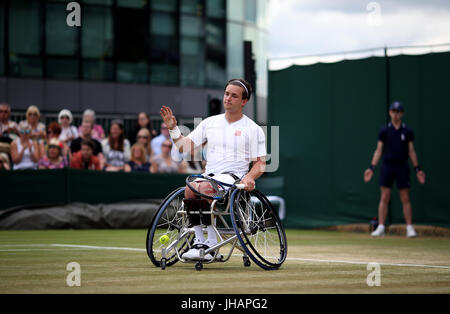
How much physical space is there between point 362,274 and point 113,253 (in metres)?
3.50

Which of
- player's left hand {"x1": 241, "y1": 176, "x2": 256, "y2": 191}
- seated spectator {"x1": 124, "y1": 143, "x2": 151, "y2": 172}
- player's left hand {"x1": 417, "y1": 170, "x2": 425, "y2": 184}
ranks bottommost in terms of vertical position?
player's left hand {"x1": 417, "y1": 170, "x2": 425, "y2": 184}

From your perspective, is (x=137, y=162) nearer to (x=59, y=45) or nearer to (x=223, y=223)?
(x=223, y=223)

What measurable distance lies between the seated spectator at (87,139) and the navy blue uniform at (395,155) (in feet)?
18.8

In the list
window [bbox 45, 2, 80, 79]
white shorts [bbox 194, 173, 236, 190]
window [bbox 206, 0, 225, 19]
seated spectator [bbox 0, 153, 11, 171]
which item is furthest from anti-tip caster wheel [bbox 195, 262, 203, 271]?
window [bbox 206, 0, 225, 19]

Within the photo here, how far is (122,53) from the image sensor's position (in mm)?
29109

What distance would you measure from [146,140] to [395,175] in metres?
5.20

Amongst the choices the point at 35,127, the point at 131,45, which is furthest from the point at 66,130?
the point at 131,45

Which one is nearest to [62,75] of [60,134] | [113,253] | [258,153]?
[60,134]

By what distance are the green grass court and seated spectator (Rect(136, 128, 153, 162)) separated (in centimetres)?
435

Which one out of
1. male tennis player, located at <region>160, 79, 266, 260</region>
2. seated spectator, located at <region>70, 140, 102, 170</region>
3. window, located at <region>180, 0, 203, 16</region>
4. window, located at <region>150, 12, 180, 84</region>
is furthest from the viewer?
window, located at <region>180, 0, 203, 16</region>

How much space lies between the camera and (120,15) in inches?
1155

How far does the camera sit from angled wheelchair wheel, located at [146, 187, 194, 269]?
7.63m

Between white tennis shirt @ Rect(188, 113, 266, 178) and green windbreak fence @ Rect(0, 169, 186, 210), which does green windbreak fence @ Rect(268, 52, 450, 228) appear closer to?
green windbreak fence @ Rect(0, 169, 186, 210)

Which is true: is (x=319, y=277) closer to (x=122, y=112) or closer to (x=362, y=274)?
(x=362, y=274)
